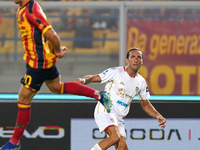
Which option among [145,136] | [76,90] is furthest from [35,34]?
[145,136]

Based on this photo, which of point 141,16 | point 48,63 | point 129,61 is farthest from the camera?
point 141,16

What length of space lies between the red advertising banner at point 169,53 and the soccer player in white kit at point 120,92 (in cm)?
154

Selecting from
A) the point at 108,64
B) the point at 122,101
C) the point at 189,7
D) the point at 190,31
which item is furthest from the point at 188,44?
the point at 122,101

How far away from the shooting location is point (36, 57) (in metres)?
3.31

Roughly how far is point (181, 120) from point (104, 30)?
2.09m

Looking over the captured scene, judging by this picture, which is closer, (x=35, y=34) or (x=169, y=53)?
(x=35, y=34)

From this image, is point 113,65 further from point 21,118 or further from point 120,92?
point 21,118

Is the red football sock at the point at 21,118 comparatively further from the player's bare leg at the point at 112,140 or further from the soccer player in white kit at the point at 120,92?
the player's bare leg at the point at 112,140

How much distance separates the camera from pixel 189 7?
17.2 ft

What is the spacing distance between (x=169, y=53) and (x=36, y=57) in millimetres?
2963

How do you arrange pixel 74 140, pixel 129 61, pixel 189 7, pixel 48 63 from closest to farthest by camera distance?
pixel 48 63, pixel 129 61, pixel 74 140, pixel 189 7

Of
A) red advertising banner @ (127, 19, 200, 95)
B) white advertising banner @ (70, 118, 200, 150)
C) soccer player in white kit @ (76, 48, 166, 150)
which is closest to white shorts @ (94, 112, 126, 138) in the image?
soccer player in white kit @ (76, 48, 166, 150)

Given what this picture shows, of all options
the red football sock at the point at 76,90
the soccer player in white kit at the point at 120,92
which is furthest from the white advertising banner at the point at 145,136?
the red football sock at the point at 76,90

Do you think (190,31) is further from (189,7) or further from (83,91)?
(83,91)
